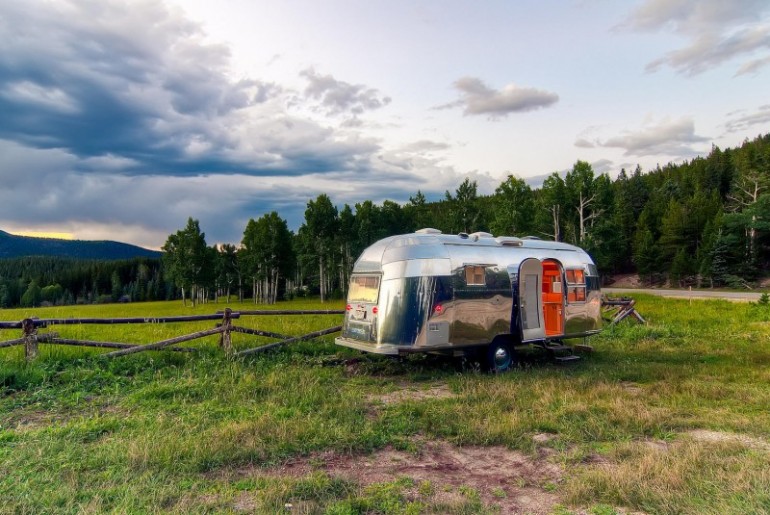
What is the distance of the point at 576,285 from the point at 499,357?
3184 mm

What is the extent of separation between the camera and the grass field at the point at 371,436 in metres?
4.21

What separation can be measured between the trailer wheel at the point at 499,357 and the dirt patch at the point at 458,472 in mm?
4498

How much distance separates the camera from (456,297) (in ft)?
31.4

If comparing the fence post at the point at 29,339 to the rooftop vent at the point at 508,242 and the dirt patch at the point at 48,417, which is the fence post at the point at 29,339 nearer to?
the dirt patch at the point at 48,417

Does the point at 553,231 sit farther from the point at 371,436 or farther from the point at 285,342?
the point at 371,436

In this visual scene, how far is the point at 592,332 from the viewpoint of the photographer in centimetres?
1220

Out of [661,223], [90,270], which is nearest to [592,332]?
[661,223]

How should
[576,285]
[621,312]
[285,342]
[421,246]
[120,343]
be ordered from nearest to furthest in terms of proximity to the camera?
[421,246] → [120,343] → [285,342] → [576,285] → [621,312]

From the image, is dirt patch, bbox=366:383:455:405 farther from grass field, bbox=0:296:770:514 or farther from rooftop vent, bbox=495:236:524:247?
rooftop vent, bbox=495:236:524:247

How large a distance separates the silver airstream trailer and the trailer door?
24 millimetres

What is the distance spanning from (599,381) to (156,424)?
309 inches

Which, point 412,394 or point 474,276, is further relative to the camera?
point 474,276

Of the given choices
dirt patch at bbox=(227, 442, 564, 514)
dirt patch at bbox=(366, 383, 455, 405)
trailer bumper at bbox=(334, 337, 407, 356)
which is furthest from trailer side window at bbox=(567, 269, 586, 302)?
dirt patch at bbox=(227, 442, 564, 514)

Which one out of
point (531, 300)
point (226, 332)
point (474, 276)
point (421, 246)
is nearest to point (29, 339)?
point (226, 332)
